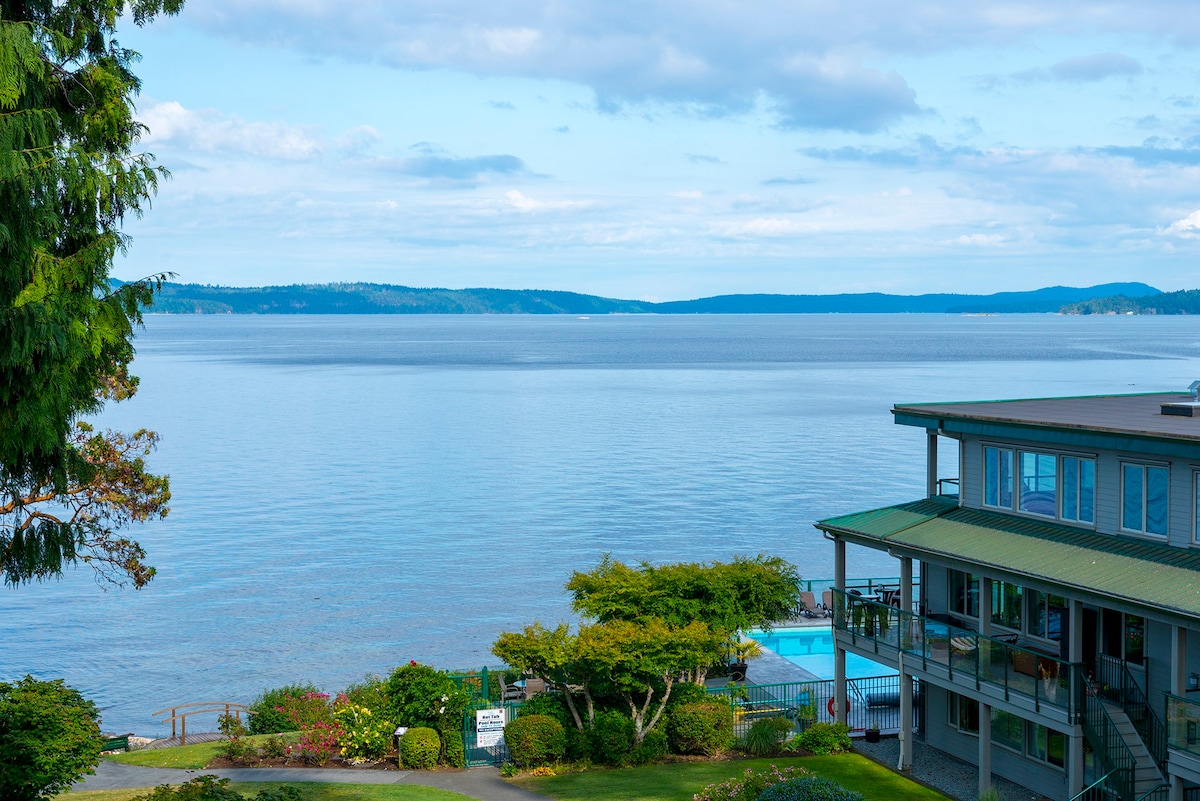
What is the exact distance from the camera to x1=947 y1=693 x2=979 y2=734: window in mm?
28750

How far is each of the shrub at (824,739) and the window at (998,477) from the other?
21.0 feet

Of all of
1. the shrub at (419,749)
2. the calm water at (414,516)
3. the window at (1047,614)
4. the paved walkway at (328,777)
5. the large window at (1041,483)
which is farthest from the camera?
the calm water at (414,516)

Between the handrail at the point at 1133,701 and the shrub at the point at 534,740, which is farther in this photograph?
the shrub at the point at 534,740

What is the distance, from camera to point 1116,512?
2494 cm

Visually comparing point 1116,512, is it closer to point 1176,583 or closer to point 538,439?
point 1176,583

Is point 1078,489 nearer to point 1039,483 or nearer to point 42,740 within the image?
point 1039,483

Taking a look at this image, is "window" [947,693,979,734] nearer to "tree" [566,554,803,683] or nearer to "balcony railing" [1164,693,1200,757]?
"tree" [566,554,803,683]

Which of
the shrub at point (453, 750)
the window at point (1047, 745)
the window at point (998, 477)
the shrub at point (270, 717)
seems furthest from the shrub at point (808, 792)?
the shrub at point (270, 717)

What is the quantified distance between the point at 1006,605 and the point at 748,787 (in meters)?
8.13

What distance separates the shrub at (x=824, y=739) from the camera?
2927 cm

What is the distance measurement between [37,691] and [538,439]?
8882 centimetres

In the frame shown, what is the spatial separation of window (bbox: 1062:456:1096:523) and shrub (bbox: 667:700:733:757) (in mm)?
9186

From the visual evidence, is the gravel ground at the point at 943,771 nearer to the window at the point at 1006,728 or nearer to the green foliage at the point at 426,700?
the window at the point at 1006,728

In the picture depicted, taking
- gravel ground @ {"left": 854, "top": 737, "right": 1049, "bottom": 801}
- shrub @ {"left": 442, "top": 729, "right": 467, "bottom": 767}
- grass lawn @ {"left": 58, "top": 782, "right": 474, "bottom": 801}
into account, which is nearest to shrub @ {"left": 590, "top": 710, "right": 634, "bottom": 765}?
shrub @ {"left": 442, "top": 729, "right": 467, "bottom": 767}
